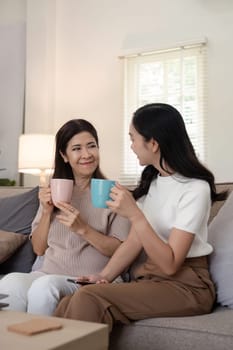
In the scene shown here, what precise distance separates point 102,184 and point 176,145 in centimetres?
27

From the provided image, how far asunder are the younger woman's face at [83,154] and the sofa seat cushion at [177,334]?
63 centimetres

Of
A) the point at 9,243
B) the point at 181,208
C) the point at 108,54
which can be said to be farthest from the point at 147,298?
the point at 108,54

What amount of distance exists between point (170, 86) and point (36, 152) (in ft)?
3.43

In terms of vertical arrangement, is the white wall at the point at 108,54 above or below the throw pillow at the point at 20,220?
above

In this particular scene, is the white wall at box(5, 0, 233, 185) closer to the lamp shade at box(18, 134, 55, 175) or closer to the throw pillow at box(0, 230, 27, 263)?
the lamp shade at box(18, 134, 55, 175)

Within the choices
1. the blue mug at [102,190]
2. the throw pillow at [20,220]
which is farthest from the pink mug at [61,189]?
the throw pillow at [20,220]

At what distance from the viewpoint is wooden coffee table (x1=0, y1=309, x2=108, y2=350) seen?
0.88m

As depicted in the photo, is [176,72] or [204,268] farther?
[176,72]

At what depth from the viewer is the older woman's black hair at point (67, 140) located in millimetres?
1873

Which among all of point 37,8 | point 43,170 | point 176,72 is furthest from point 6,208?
point 37,8

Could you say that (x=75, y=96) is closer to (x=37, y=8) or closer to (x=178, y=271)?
(x=37, y=8)

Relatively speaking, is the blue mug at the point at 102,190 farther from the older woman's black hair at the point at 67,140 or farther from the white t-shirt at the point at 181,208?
the older woman's black hair at the point at 67,140

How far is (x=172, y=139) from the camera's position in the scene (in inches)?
60.6

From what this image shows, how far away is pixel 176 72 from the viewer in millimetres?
3660
